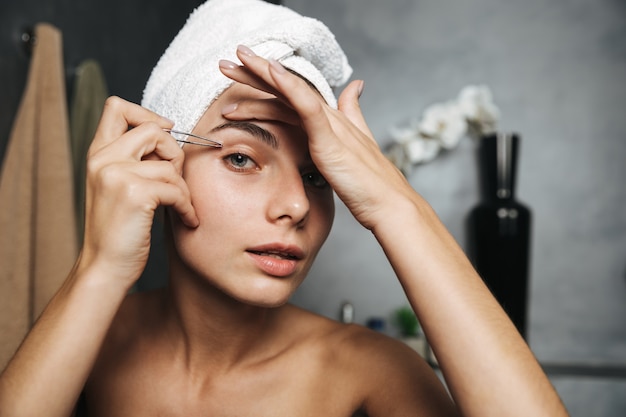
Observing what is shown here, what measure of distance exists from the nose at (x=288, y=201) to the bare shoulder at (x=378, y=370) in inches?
12.1

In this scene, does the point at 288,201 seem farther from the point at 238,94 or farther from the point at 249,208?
the point at 238,94

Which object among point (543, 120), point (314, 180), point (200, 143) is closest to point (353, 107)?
point (314, 180)

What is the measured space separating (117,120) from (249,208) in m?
0.27

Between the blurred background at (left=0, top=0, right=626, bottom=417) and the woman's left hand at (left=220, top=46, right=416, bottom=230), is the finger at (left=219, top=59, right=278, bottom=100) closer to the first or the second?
the woman's left hand at (left=220, top=46, right=416, bottom=230)

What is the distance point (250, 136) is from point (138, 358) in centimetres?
54

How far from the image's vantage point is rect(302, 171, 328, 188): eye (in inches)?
37.5

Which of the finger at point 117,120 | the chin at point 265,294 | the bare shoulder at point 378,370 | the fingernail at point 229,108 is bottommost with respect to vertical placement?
the bare shoulder at point 378,370

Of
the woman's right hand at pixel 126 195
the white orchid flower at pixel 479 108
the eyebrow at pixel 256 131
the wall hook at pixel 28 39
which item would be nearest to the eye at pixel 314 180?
the eyebrow at pixel 256 131

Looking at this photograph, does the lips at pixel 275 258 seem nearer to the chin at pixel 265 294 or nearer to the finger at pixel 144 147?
the chin at pixel 265 294

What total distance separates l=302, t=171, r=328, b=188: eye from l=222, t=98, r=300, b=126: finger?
0.12 m

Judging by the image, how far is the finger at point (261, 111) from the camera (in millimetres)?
854

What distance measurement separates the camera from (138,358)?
105cm

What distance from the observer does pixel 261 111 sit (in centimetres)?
86

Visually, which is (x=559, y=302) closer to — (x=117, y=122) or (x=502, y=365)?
(x=502, y=365)
